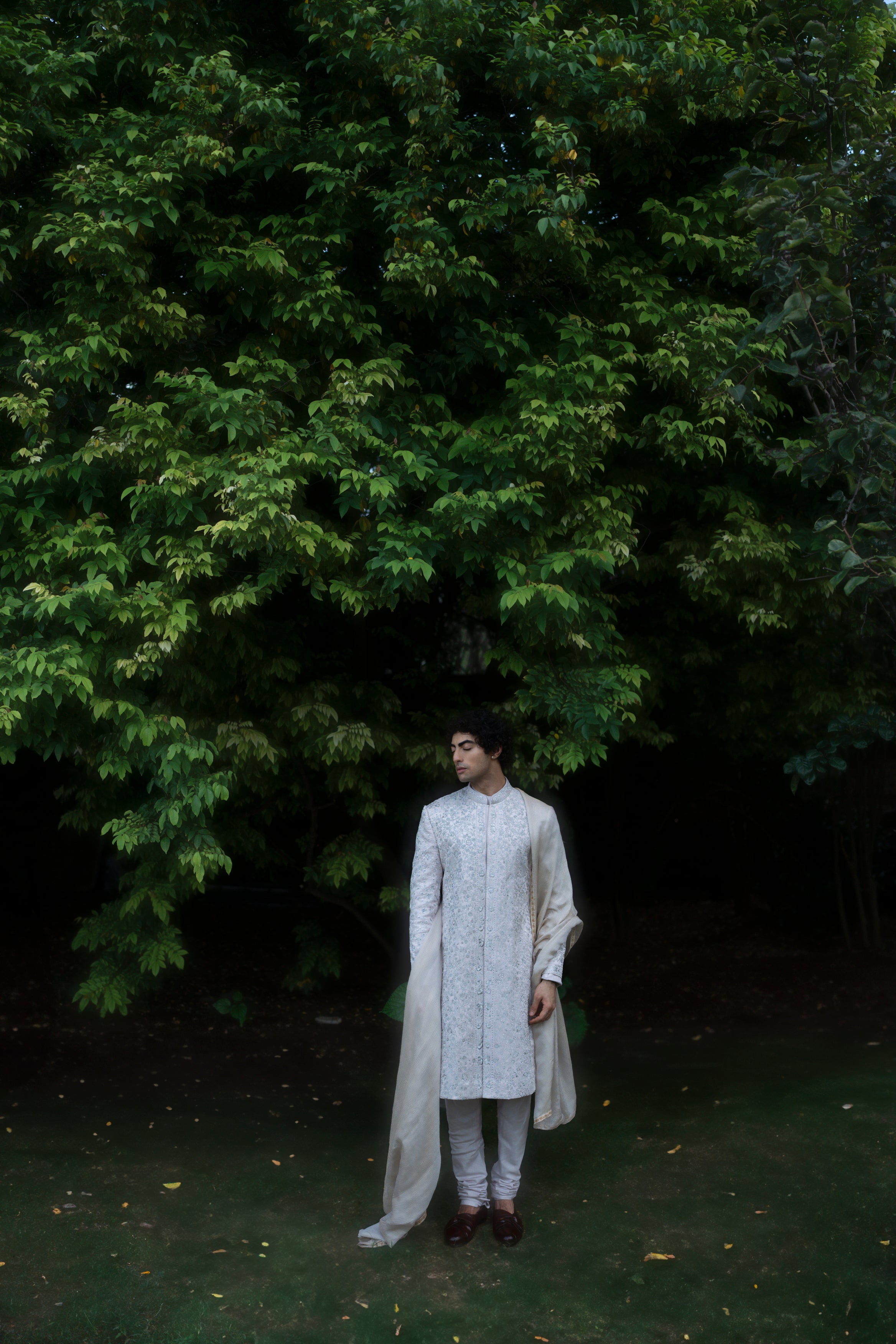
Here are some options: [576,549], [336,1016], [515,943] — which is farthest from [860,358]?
[336,1016]

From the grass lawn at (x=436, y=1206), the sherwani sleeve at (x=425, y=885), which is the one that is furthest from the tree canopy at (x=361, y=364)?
the sherwani sleeve at (x=425, y=885)

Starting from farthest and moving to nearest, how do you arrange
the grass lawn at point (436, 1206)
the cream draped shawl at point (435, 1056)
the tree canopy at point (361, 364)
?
the tree canopy at point (361, 364) < the cream draped shawl at point (435, 1056) < the grass lawn at point (436, 1206)

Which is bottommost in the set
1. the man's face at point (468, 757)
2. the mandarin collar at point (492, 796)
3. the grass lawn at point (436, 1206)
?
→ the grass lawn at point (436, 1206)

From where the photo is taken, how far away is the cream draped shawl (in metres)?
3.49

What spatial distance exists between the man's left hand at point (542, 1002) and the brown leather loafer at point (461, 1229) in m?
0.72

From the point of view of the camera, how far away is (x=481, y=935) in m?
3.58

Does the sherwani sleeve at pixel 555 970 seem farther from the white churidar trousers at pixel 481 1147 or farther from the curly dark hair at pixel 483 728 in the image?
the curly dark hair at pixel 483 728

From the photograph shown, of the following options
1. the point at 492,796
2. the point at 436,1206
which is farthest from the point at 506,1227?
the point at 492,796

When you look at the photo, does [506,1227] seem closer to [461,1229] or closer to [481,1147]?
[461,1229]

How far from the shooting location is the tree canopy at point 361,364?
176 inches

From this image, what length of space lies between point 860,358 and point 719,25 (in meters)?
2.01

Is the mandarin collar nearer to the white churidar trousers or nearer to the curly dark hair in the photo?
the curly dark hair

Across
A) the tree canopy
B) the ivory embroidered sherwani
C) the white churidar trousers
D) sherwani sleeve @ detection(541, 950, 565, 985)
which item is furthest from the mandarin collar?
the tree canopy

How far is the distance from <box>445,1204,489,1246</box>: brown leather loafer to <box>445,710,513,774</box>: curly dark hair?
1589mm
